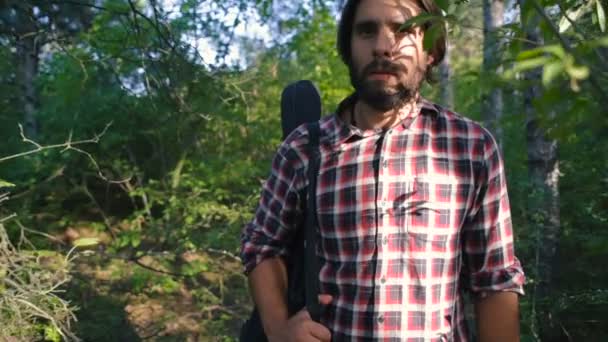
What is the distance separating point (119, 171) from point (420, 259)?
685 centimetres

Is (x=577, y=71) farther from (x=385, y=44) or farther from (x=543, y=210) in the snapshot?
(x=543, y=210)

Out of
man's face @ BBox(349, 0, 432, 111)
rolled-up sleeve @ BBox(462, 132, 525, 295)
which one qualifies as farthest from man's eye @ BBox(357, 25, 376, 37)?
rolled-up sleeve @ BBox(462, 132, 525, 295)

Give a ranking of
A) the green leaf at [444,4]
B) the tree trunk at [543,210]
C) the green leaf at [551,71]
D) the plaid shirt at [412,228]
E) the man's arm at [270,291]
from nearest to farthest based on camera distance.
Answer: the green leaf at [551,71], the green leaf at [444,4], the plaid shirt at [412,228], the man's arm at [270,291], the tree trunk at [543,210]

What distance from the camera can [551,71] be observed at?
2.15 feet

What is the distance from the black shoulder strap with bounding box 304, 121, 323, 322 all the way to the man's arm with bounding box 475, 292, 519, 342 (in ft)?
1.47

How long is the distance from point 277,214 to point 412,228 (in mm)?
397

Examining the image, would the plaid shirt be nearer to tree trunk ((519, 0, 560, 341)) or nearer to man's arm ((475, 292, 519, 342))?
man's arm ((475, 292, 519, 342))

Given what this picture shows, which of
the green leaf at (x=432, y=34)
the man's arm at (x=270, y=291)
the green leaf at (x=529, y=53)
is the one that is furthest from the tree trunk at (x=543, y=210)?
the green leaf at (x=529, y=53)

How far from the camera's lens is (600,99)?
76cm

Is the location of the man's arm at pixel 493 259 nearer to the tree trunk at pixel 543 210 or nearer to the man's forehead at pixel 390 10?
the man's forehead at pixel 390 10

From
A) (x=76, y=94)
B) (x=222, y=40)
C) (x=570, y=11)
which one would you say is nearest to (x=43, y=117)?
(x=76, y=94)

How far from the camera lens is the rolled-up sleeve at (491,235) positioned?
4.86 feet

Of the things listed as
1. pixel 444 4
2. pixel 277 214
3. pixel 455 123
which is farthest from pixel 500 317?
pixel 444 4

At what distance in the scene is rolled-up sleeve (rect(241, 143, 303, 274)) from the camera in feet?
5.32
